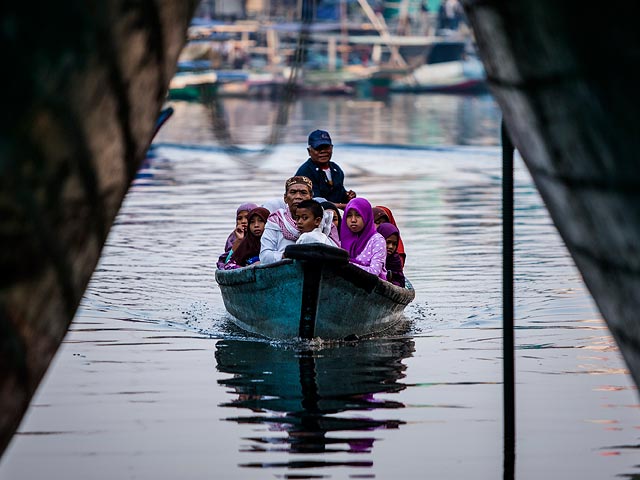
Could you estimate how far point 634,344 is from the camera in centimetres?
287

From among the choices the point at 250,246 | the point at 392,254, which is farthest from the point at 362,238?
the point at 250,246

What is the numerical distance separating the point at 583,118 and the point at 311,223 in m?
7.74

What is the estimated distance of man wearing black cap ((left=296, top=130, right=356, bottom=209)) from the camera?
1137 centimetres

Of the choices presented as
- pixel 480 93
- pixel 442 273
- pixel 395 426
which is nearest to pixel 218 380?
pixel 395 426

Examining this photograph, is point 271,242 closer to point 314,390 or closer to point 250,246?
point 250,246

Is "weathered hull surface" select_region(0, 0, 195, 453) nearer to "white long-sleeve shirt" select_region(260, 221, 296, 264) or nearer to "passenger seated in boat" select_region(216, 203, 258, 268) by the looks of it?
"white long-sleeve shirt" select_region(260, 221, 296, 264)

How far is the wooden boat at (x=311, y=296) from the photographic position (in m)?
10.1

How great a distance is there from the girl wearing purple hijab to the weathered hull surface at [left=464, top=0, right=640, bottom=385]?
24.7 ft

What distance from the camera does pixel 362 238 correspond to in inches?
424

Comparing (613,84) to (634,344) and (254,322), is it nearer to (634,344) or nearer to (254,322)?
(634,344)

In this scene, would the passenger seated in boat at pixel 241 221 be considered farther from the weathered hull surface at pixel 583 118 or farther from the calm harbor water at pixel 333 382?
the weathered hull surface at pixel 583 118

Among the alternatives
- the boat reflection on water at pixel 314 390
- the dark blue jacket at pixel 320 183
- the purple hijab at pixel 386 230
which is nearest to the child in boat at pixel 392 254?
the purple hijab at pixel 386 230

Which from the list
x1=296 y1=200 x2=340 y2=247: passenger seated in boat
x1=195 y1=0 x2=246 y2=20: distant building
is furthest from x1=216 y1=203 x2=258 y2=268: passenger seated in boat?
x1=195 y1=0 x2=246 y2=20: distant building

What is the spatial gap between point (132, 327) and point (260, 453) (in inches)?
191
